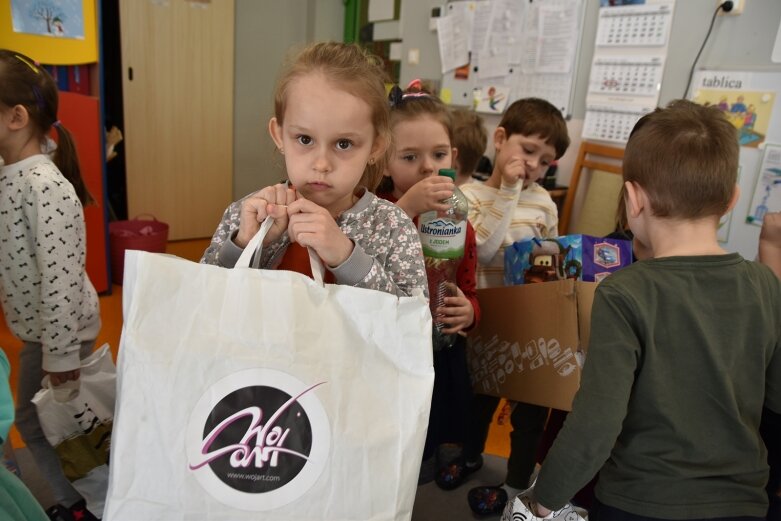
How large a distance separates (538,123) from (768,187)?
4.88ft

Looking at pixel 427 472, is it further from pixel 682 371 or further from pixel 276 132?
pixel 276 132

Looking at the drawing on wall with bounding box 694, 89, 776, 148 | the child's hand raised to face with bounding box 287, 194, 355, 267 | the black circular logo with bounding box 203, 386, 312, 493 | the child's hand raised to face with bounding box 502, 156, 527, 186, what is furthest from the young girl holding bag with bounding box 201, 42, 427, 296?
the drawing on wall with bounding box 694, 89, 776, 148

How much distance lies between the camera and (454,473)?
6.28 ft

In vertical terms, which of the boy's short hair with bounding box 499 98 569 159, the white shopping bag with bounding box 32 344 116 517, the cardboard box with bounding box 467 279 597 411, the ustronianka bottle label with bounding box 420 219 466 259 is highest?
the boy's short hair with bounding box 499 98 569 159

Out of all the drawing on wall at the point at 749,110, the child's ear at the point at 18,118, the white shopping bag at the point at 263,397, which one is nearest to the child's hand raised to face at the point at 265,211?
the white shopping bag at the point at 263,397

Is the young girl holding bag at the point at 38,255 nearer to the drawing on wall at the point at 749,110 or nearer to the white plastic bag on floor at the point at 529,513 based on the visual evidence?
the white plastic bag on floor at the point at 529,513

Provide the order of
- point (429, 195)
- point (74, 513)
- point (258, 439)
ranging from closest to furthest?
point (258, 439), point (429, 195), point (74, 513)

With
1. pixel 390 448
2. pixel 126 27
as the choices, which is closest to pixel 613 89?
pixel 390 448

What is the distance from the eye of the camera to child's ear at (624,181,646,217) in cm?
101

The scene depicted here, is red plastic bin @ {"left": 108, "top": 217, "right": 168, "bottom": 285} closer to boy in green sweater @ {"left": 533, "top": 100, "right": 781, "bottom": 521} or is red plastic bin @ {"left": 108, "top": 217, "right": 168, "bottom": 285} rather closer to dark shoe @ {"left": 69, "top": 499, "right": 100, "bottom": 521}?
dark shoe @ {"left": 69, "top": 499, "right": 100, "bottom": 521}

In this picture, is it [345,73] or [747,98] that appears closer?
[345,73]

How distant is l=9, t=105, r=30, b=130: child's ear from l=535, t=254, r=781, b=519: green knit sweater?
139cm

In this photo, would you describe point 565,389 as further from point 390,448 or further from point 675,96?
point 675,96

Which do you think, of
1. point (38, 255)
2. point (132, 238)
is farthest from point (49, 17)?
point (38, 255)
